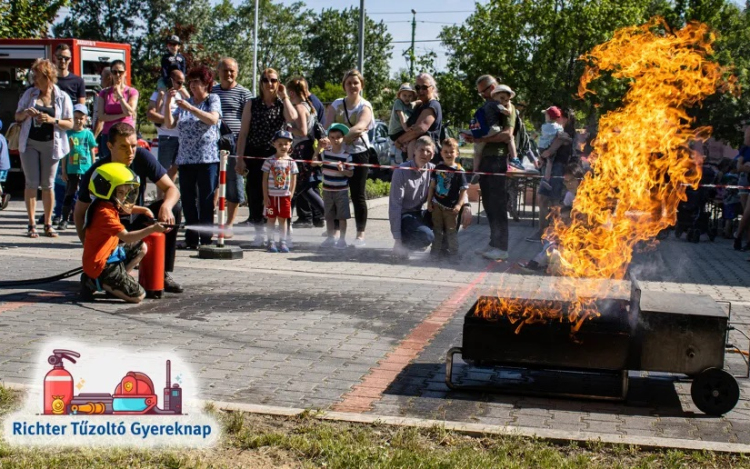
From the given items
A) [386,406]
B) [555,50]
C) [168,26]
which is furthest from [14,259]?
[168,26]

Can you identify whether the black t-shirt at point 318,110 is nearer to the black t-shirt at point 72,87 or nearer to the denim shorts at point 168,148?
the denim shorts at point 168,148

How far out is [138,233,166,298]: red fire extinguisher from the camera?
878cm

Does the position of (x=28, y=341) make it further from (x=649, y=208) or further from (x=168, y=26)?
(x=168, y=26)

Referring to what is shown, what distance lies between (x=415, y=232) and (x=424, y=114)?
1.77 m

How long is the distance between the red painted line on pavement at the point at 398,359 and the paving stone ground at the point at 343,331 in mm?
14

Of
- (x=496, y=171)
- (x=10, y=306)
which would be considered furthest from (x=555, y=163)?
(x=10, y=306)

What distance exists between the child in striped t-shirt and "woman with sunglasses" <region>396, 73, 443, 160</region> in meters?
0.90

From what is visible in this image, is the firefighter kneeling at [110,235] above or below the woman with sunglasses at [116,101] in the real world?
below

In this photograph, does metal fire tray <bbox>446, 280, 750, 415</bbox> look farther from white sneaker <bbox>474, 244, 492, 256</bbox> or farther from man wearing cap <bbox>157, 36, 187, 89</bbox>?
man wearing cap <bbox>157, 36, 187, 89</bbox>

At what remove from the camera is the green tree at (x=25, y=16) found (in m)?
28.4

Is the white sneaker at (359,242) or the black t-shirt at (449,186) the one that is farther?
the white sneaker at (359,242)

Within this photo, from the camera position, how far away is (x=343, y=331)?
7852mm

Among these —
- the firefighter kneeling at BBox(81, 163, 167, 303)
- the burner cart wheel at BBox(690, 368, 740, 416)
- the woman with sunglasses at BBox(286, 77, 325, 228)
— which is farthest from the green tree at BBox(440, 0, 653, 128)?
the burner cart wheel at BBox(690, 368, 740, 416)

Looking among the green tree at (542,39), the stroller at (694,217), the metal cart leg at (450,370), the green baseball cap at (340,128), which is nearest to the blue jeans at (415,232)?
the green baseball cap at (340,128)
